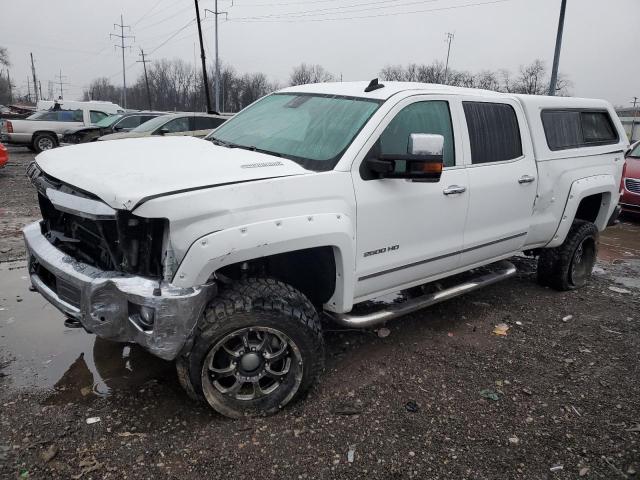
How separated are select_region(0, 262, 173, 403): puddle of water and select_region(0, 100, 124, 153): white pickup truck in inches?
631

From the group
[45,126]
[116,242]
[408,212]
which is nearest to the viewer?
[116,242]

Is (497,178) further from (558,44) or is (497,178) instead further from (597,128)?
(558,44)

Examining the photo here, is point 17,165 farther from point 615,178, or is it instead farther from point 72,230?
point 615,178

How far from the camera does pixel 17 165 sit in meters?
14.7

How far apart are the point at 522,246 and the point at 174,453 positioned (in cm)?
347

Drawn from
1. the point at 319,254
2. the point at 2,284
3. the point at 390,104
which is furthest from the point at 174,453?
the point at 2,284

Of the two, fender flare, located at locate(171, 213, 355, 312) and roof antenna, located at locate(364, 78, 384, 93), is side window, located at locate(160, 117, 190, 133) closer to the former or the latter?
roof antenna, located at locate(364, 78, 384, 93)

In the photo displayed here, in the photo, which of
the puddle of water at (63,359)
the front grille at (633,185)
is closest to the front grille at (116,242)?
the puddle of water at (63,359)

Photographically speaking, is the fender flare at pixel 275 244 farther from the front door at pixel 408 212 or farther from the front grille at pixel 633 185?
the front grille at pixel 633 185

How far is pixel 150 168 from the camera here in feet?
9.18

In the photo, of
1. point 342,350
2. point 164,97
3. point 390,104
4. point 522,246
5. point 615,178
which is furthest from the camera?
point 164,97

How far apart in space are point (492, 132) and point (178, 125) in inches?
399

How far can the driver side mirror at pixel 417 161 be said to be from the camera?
2.95 m

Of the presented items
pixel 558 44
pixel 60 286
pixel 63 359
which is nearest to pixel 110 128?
pixel 63 359
